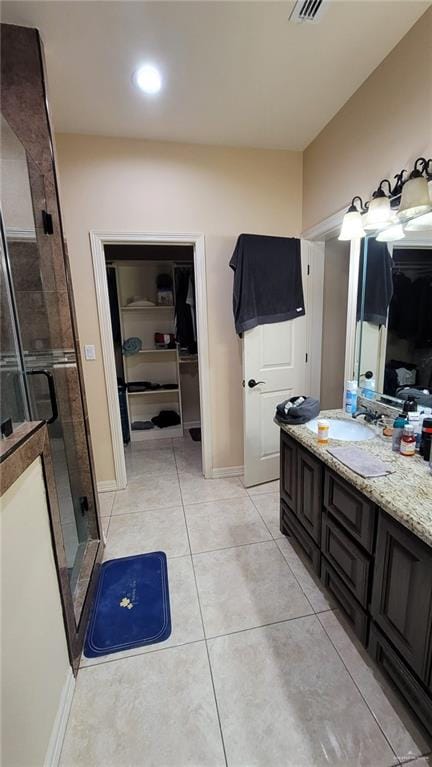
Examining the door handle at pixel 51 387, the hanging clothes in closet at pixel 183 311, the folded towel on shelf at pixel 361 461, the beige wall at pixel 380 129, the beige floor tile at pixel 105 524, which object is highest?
the beige wall at pixel 380 129

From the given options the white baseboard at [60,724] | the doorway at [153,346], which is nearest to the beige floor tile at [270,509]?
the doorway at [153,346]

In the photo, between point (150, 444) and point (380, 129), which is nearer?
point (380, 129)

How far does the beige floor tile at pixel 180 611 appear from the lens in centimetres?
145

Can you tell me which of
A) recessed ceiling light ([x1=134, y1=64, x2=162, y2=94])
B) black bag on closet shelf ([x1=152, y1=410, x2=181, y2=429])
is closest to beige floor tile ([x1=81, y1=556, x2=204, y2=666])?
black bag on closet shelf ([x1=152, y1=410, x2=181, y2=429])

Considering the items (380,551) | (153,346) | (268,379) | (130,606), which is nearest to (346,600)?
(380,551)

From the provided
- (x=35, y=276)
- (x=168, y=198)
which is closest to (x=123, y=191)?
(x=168, y=198)

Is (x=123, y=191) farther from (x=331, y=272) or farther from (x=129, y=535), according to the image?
(x=129, y=535)

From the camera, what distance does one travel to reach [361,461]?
138cm

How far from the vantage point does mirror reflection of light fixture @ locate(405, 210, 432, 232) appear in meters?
1.54

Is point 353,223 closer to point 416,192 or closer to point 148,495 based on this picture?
point 416,192

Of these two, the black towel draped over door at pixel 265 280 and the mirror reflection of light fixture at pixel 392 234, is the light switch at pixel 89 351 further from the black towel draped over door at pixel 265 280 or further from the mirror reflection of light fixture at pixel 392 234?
the mirror reflection of light fixture at pixel 392 234

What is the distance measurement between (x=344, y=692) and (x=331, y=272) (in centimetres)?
274

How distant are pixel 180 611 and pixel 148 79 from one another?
2863 mm

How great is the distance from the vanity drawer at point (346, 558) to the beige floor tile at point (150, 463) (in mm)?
1839
